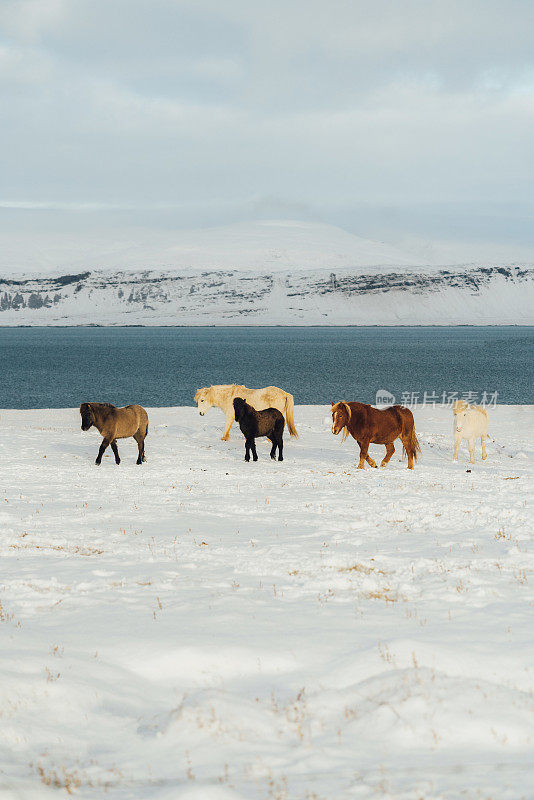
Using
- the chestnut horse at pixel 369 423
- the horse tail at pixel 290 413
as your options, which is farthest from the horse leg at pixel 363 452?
the horse tail at pixel 290 413

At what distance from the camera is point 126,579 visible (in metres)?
8.16

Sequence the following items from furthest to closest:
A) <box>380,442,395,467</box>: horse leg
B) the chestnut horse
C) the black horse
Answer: <box>380,442,395,467</box>: horse leg
the black horse
the chestnut horse

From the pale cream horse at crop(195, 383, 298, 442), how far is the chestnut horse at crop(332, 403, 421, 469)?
175 inches

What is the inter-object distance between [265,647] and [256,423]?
40.5ft

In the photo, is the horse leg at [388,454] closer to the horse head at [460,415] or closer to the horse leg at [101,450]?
the horse head at [460,415]

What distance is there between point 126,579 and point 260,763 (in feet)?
13.6

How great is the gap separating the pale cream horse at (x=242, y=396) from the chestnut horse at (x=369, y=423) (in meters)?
4.44

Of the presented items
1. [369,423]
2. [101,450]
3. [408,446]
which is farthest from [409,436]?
[101,450]

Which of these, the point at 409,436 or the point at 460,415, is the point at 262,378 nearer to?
the point at 460,415

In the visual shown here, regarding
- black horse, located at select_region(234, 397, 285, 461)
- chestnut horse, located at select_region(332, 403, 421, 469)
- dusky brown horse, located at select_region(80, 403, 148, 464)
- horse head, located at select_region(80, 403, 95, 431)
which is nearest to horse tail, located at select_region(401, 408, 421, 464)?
chestnut horse, located at select_region(332, 403, 421, 469)

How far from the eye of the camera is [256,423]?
18375 millimetres

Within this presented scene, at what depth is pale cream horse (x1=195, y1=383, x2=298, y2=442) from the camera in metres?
22.0

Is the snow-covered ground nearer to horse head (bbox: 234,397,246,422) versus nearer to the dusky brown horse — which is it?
the dusky brown horse

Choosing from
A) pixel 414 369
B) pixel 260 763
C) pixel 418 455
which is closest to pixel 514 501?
pixel 418 455
